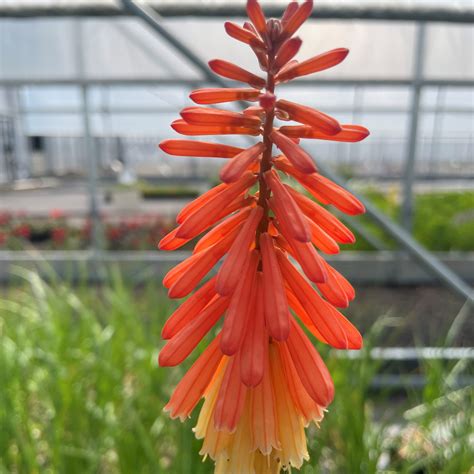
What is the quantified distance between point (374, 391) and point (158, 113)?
6.46m

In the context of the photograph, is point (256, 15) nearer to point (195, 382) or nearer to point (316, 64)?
point (316, 64)

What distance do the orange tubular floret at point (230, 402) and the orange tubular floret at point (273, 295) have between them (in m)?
0.07

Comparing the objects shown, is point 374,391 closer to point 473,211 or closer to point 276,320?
point 276,320

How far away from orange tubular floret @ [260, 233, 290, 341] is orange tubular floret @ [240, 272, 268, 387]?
0.08 ft

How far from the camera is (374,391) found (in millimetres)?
2320

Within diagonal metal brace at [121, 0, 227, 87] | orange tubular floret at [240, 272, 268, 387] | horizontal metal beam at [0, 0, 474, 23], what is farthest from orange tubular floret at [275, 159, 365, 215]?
horizontal metal beam at [0, 0, 474, 23]

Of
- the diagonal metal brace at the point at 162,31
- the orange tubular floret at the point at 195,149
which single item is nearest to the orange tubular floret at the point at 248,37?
the orange tubular floret at the point at 195,149

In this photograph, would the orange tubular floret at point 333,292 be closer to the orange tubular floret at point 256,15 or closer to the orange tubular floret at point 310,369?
the orange tubular floret at point 310,369

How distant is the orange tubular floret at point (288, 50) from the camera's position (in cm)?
43

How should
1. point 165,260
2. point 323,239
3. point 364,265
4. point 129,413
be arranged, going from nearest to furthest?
point 323,239
point 129,413
point 165,260
point 364,265

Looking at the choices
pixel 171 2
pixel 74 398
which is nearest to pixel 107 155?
pixel 171 2

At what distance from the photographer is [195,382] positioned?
0.52 meters

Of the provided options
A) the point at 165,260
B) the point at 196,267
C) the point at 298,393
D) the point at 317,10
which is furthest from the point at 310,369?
the point at 165,260

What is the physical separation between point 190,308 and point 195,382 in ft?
0.27
